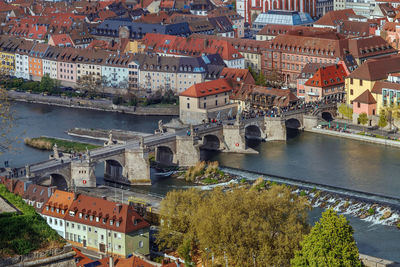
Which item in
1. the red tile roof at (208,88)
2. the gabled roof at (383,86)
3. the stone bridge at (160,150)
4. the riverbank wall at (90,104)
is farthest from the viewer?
the riverbank wall at (90,104)

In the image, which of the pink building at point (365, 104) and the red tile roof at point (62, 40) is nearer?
the pink building at point (365, 104)

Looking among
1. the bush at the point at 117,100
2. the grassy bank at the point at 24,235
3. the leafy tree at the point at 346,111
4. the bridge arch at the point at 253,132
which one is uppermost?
the grassy bank at the point at 24,235

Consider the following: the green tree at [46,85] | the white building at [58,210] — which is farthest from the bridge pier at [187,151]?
the green tree at [46,85]

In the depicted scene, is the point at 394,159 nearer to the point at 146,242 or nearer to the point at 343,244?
the point at 146,242

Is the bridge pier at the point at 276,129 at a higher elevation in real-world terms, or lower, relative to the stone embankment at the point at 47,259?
lower

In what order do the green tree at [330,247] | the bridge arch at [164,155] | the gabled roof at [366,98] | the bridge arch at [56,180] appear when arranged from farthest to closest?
the gabled roof at [366,98]
the bridge arch at [164,155]
the bridge arch at [56,180]
the green tree at [330,247]

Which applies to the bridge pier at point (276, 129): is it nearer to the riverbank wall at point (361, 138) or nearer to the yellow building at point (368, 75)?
the riverbank wall at point (361, 138)

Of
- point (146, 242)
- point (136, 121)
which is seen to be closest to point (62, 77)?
point (136, 121)
